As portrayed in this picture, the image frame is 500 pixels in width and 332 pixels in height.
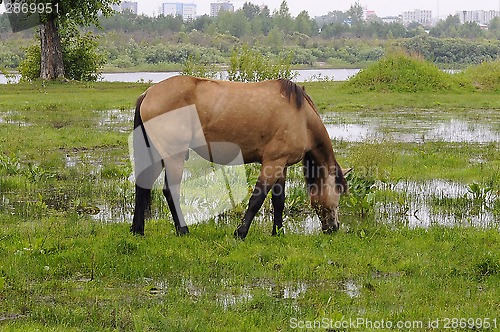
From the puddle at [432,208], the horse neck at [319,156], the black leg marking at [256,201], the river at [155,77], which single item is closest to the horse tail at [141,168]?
the black leg marking at [256,201]

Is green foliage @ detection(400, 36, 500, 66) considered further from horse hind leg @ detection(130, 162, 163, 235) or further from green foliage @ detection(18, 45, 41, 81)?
horse hind leg @ detection(130, 162, 163, 235)

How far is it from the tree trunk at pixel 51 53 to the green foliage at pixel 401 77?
12940 millimetres

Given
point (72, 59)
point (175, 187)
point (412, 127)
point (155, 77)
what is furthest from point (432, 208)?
point (155, 77)

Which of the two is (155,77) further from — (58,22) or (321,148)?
(321,148)

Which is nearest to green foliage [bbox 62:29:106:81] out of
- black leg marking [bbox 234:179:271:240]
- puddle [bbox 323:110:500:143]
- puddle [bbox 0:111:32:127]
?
puddle [bbox 0:111:32:127]

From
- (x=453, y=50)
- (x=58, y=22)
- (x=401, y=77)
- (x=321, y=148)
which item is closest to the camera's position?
(x=321, y=148)

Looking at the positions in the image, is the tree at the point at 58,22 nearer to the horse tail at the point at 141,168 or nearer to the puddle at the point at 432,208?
the puddle at the point at 432,208

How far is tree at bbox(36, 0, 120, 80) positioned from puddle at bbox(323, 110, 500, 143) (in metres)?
12.7

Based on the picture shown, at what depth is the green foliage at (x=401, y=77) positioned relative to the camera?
2984 centimetres

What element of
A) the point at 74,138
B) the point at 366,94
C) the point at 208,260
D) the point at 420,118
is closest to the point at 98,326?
the point at 208,260

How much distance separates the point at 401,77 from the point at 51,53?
1544cm

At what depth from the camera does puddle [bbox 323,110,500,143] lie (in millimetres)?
17828

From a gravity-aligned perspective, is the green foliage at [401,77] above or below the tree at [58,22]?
below

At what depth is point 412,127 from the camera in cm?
2030
